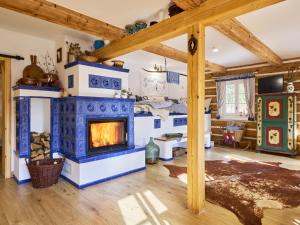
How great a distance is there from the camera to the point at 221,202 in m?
2.60

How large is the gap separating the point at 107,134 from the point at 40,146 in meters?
1.16

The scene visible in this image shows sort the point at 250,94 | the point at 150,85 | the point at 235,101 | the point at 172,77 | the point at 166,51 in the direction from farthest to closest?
1. the point at 172,77
2. the point at 235,101
3. the point at 150,85
4. the point at 250,94
5. the point at 166,51

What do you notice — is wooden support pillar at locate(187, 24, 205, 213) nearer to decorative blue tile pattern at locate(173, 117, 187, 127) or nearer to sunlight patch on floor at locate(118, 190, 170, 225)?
sunlight patch on floor at locate(118, 190, 170, 225)

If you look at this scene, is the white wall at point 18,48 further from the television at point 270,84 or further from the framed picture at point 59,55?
the television at point 270,84

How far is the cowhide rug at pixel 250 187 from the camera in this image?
2473 mm

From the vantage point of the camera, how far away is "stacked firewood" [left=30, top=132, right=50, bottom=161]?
3484 mm

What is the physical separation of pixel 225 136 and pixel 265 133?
3.67 feet

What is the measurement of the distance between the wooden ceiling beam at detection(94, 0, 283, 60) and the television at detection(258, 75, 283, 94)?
403 cm

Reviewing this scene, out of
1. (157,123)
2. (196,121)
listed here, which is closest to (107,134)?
(157,123)

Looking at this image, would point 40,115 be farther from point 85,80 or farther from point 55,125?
point 85,80

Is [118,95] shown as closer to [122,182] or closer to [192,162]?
[122,182]

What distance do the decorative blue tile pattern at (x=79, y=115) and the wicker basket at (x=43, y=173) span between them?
0.99ft

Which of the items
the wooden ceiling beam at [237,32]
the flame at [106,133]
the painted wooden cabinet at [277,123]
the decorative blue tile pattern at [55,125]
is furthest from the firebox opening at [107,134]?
the painted wooden cabinet at [277,123]

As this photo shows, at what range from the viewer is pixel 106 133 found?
Result: 3676mm
